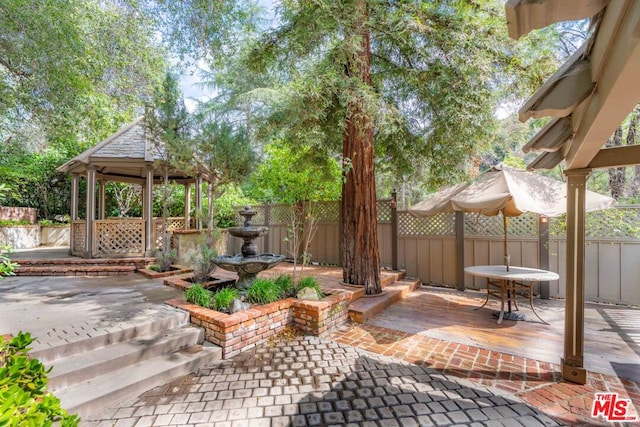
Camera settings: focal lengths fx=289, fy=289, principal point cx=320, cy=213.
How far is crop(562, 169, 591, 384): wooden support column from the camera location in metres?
2.75

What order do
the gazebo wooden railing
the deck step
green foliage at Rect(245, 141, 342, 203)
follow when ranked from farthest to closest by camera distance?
the gazebo wooden railing
the deck step
green foliage at Rect(245, 141, 342, 203)

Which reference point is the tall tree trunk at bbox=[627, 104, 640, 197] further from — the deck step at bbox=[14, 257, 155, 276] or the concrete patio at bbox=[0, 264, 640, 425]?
the deck step at bbox=[14, 257, 155, 276]

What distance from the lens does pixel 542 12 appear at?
1182 mm

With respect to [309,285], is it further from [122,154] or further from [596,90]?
[122,154]

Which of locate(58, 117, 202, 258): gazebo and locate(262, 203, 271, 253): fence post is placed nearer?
locate(58, 117, 202, 258): gazebo

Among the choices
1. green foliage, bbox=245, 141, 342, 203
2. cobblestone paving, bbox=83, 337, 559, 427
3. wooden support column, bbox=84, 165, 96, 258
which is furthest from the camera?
wooden support column, bbox=84, 165, 96, 258

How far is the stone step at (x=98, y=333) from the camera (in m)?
2.77

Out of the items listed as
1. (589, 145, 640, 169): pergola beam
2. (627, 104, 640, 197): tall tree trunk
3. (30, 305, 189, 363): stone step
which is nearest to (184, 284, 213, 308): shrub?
(30, 305, 189, 363): stone step

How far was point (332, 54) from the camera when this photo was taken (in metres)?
4.45

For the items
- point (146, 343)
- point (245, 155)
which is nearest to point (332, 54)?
point (245, 155)

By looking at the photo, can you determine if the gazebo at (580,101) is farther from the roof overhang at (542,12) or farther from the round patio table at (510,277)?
the round patio table at (510,277)

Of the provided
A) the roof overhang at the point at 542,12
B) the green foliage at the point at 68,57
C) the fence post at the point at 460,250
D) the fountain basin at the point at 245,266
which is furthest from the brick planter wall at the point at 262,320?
the green foliage at the point at 68,57

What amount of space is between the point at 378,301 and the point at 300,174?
123 inches

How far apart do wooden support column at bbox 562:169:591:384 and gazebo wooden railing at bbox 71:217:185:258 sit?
30.0 ft
